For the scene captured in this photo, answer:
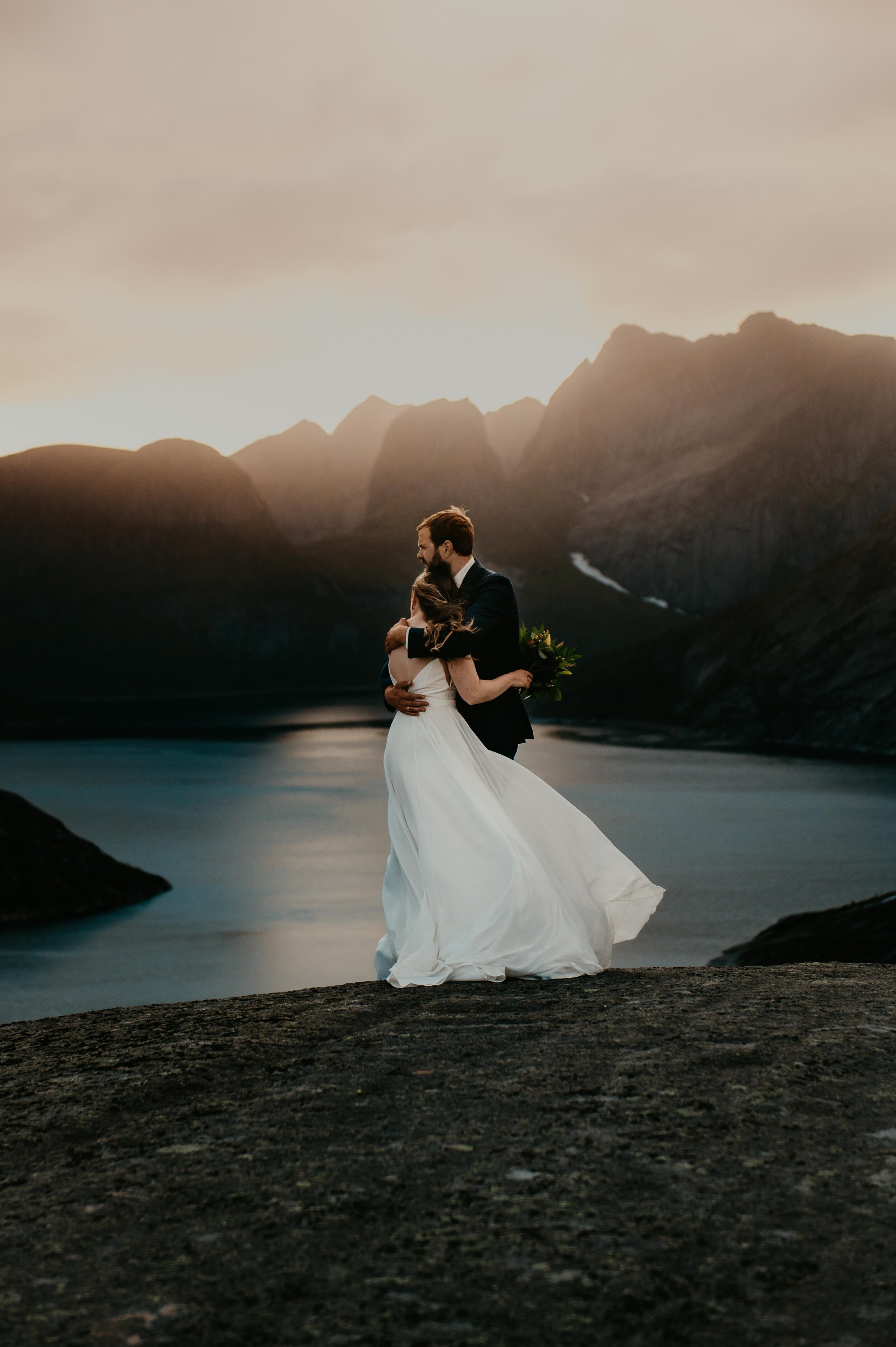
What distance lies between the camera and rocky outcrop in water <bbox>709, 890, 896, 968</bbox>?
46.6 feet

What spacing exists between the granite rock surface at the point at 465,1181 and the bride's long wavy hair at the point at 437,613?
194 cm

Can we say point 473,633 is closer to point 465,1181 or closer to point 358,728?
point 465,1181

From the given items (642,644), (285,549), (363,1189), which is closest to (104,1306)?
(363,1189)

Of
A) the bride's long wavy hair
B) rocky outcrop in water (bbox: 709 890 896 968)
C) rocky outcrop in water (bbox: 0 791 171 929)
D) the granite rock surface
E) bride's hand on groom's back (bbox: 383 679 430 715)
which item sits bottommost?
rocky outcrop in water (bbox: 0 791 171 929)

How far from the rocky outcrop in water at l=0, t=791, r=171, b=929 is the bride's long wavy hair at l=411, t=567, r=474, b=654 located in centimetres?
2533

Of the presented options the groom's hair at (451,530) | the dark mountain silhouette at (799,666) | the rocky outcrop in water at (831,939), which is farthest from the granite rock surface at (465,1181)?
the dark mountain silhouette at (799,666)

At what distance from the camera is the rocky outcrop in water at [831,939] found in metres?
14.2

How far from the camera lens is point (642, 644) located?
10112 cm

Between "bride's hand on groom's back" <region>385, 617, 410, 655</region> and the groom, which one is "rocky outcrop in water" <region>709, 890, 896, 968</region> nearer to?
the groom

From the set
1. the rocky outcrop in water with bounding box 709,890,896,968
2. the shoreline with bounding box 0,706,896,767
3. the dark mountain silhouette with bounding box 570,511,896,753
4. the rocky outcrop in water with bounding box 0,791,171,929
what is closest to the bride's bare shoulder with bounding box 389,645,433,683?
the rocky outcrop in water with bounding box 709,890,896,968

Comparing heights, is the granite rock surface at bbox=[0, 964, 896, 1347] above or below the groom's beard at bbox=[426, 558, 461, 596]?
below

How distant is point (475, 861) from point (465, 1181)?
284 cm

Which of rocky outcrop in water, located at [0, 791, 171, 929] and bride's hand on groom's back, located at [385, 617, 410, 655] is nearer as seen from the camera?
bride's hand on groom's back, located at [385, 617, 410, 655]

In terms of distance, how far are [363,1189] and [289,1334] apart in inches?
27.6
